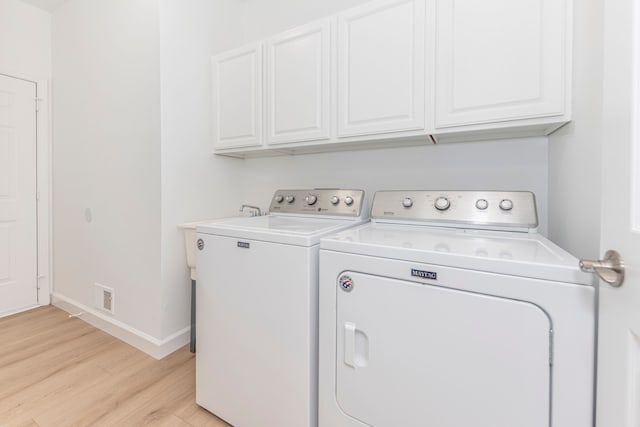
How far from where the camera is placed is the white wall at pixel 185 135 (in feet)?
6.22

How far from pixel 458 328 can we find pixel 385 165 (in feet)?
3.91

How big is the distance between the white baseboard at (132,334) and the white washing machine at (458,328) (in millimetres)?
1280

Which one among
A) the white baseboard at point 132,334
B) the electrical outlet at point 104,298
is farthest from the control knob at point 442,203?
the electrical outlet at point 104,298

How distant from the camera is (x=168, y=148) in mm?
1899

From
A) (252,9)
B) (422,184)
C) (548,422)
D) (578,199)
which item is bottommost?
(548,422)

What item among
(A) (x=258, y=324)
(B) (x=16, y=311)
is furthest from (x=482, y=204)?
(B) (x=16, y=311)

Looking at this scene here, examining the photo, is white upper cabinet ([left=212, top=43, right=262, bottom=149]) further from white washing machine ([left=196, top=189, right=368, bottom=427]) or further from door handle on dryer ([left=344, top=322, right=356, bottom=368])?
door handle on dryer ([left=344, top=322, right=356, bottom=368])

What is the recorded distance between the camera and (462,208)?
1.35 meters

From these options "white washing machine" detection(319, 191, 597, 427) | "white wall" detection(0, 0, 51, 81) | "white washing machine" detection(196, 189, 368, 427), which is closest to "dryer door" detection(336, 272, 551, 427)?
"white washing machine" detection(319, 191, 597, 427)

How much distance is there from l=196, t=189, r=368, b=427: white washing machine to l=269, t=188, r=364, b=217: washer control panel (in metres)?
0.15

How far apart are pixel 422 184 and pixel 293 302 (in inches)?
42.5

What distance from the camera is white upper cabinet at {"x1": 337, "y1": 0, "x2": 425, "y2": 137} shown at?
1.41 metres

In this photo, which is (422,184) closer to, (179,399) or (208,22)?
(179,399)

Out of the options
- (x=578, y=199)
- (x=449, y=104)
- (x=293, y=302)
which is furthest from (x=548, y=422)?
(x=449, y=104)
